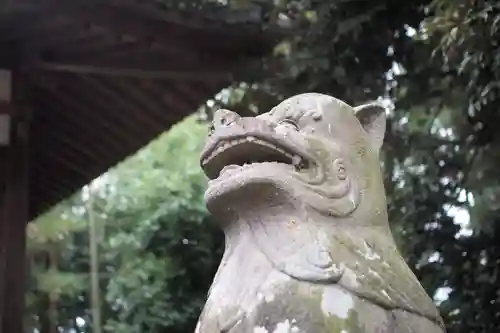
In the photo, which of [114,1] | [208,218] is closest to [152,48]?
[114,1]

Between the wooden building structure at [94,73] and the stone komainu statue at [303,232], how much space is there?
1.74 meters

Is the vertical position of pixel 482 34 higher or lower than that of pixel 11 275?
higher

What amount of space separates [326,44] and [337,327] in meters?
2.66

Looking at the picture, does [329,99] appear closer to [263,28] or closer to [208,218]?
[263,28]

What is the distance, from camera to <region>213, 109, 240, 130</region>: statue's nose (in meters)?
2.12

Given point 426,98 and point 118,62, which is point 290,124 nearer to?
point 118,62

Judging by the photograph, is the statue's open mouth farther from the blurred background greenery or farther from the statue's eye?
the blurred background greenery

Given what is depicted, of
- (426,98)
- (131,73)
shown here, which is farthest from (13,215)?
(426,98)

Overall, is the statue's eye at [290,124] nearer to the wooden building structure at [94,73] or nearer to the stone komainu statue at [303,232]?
the stone komainu statue at [303,232]

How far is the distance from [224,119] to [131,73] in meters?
2.23

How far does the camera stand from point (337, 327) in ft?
6.31

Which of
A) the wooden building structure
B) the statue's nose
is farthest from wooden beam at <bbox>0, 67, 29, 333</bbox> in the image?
the statue's nose

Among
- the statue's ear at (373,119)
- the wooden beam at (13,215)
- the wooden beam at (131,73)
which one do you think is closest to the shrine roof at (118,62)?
the wooden beam at (131,73)

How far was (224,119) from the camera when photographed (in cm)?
214
